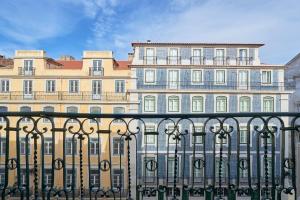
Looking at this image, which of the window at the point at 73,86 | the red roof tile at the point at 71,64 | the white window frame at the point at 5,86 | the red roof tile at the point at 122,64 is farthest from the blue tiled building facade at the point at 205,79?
the white window frame at the point at 5,86

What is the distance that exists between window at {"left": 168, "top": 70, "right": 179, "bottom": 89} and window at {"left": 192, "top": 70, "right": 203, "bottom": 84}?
1392mm

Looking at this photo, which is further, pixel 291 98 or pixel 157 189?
pixel 291 98

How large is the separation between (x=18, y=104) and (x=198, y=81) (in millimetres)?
15551

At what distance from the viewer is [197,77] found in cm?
2644

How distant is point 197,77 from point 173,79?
2.09 meters

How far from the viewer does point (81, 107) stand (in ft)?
84.7

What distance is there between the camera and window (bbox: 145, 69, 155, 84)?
1028 inches

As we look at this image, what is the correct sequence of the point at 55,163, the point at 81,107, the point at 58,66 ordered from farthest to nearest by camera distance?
Answer: the point at 58,66 < the point at 81,107 < the point at 55,163

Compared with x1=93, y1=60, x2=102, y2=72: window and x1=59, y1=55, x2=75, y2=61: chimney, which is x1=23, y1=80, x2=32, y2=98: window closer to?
x1=59, y1=55, x2=75, y2=61: chimney

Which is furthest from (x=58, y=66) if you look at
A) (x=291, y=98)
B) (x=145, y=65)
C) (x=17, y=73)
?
(x=291, y=98)

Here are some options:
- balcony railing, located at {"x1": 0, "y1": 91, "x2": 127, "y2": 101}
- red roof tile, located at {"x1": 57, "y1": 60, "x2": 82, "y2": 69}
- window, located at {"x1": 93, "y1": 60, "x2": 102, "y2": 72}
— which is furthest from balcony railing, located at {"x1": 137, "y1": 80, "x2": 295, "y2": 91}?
red roof tile, located at {"x1": 57, "y1": 60, "x2": 82, "y2": 69}

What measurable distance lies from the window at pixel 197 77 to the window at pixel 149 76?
347cm

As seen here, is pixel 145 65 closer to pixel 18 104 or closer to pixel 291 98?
pixel 18 104

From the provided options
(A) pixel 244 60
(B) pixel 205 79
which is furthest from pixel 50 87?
(A) pixel 244 60
